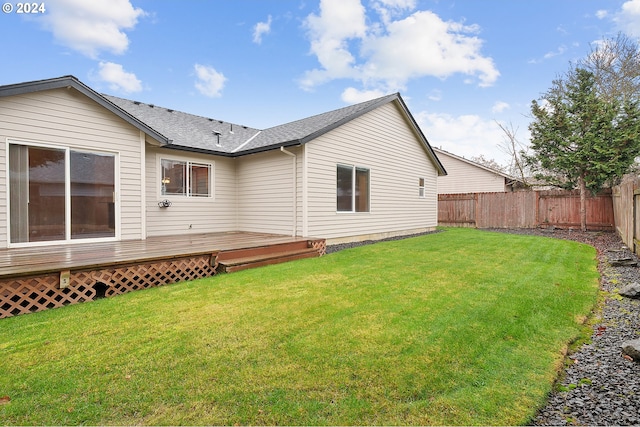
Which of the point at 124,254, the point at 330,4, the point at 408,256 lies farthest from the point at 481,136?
the point at 124,254

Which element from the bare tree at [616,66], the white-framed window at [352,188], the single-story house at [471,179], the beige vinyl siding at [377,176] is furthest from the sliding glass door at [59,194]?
the bare tree at [616,66]

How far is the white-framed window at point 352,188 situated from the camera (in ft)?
31.4

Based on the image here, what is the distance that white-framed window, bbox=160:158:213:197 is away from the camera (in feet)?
28.5

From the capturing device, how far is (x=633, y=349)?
8.89 ft

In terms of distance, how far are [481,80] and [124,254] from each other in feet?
58.7

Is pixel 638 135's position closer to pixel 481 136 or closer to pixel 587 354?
pixel 587 354

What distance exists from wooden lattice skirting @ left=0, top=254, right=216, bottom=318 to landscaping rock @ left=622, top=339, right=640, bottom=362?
581 centimetres

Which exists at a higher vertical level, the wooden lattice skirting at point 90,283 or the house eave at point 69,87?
the house eave at point 69,87

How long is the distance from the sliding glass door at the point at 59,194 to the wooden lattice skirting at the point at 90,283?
2194 millimetres

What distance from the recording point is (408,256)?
7473 millimetres

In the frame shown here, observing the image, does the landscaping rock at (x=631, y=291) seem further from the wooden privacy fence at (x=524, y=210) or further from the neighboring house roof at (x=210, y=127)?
the wooden privacy fence at (x=524, y=210)

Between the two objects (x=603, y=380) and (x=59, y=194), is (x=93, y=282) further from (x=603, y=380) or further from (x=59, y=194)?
(x=603, y=380)

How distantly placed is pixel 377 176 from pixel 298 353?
8.64 meters

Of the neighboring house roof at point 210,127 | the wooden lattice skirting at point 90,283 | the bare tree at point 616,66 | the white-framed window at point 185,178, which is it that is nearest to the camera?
the wooden lattice skirting at point 90,283
